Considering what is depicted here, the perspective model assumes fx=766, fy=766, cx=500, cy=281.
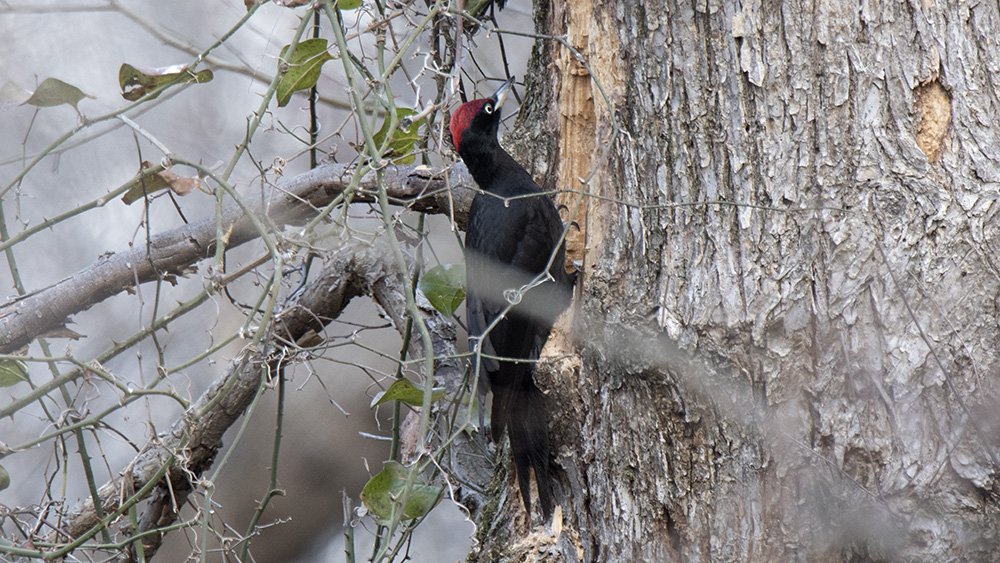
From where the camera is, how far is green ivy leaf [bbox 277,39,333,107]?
1675mm

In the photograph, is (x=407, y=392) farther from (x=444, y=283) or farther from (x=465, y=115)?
(x=465, y=115)

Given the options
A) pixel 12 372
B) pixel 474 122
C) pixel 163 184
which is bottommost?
pixel 12 372

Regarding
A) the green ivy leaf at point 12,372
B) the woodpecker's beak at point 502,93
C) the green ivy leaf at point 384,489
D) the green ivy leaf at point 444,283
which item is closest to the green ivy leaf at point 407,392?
the green ivy leaf at point 384,489

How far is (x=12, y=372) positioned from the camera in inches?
67.4

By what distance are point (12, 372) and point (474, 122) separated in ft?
4.47

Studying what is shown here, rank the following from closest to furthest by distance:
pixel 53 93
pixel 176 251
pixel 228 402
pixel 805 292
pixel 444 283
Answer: pixel 805 292 < pixel 53 93 < pixel 444 283 < pixel 176 251 < pixel 228 402

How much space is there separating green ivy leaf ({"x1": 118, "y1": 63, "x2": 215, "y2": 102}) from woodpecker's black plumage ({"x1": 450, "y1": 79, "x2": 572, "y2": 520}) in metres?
0.68

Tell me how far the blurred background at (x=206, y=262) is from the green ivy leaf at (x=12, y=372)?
3.11 feet

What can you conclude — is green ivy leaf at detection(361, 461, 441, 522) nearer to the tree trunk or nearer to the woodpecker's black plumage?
the woodpecker's black plumage

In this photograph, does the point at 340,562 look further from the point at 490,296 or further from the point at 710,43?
the point at 710,43

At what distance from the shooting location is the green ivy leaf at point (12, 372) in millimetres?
1713

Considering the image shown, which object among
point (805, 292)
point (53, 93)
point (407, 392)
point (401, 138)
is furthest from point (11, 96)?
point (805, 292)

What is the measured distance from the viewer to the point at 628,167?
5.38ft

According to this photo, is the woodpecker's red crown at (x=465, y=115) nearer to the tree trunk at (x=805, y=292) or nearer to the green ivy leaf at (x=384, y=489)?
the tree trunk at (x=805, y=292)
